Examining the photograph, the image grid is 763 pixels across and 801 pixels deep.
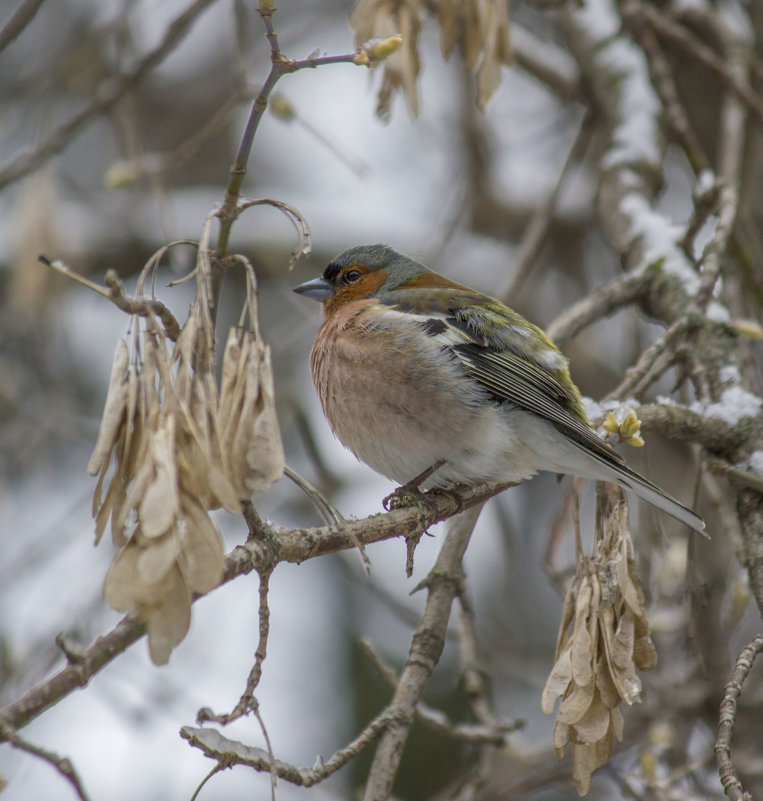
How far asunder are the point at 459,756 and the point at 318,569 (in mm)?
1571

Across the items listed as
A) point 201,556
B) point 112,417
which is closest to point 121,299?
point 112,417

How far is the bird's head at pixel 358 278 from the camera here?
12.9ft

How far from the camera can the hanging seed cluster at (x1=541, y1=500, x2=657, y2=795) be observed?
197cm

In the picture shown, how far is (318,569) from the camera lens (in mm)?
6395

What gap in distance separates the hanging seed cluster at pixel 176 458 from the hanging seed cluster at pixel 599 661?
2.91 ft

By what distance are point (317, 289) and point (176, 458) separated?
2.50m

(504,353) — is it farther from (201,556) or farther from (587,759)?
(201,556)

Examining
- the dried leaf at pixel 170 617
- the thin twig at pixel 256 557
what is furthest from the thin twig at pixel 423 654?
the dried leaf at pixel 170 617

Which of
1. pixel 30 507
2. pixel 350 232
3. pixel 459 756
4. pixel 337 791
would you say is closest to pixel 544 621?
pixel 459 756

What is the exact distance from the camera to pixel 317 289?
3930 millimetres

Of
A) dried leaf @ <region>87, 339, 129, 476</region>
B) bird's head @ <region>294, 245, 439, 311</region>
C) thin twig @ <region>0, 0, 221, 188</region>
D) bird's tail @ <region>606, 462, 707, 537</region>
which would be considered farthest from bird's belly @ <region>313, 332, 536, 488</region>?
dried leaf @ <region>87, 339, 129, 476</region>

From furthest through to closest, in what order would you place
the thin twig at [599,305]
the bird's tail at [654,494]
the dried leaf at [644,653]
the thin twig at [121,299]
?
1. the thin twig at [599,305]
2. the bird's tail at [654,494]
3. the dried leaf at [644,653]
4. the thin twig at [121,299]

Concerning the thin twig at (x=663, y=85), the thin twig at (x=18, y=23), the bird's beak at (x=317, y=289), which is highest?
the thin twig at (x=663, y=85)

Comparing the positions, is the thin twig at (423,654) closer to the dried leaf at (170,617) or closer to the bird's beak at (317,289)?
the dried leaf at (170,617)
